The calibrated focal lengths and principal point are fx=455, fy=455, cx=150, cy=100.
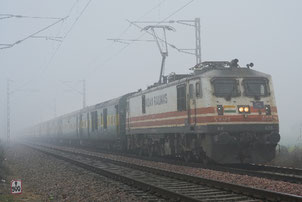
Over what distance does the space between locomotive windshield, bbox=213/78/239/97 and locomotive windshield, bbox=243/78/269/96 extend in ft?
1.42

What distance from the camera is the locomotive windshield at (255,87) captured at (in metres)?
17.6

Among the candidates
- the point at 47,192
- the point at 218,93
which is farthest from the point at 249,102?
the point at 47,192

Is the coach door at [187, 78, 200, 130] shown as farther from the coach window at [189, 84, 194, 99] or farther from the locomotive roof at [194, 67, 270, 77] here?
the locomotive roof at [194, 67, 270, 77]

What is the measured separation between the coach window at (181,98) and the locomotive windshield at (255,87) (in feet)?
8.63

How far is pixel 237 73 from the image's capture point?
1784 centimetres

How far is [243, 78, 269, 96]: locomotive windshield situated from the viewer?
57.6 ft

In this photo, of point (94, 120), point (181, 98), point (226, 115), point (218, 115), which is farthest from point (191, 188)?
point (94, 120)

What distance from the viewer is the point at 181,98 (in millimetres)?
19219

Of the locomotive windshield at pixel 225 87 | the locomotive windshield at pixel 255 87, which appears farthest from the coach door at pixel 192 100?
the locomotive windshield at pixel 255 87

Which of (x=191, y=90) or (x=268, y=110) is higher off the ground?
(x=191, y=90)

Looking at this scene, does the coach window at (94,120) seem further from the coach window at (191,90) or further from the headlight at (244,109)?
the headlight at (244,109)

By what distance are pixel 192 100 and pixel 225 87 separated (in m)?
1.46

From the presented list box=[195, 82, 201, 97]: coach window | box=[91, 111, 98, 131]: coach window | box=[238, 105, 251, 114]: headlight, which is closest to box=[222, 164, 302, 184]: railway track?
box=[238, 105, 251, 114]: headlight

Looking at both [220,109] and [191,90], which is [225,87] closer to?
[220,109]
